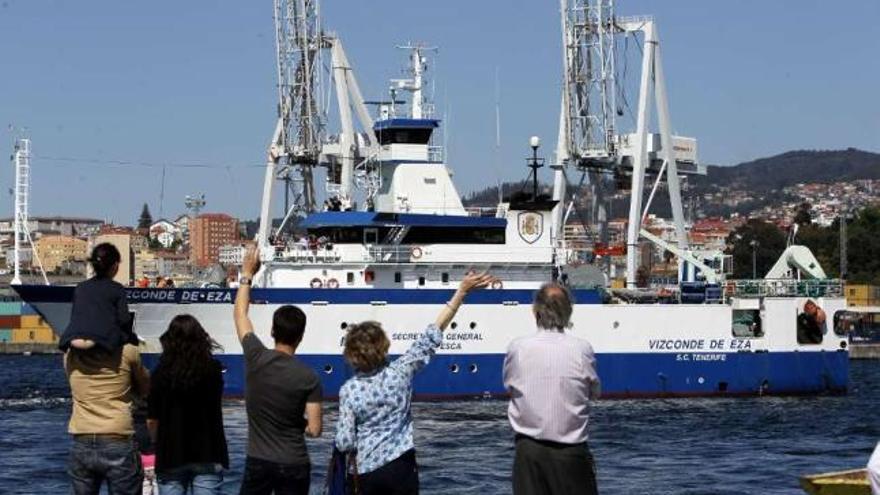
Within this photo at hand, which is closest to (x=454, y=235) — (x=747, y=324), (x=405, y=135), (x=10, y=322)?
(x=405, y=135)

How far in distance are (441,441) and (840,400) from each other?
50.6ft

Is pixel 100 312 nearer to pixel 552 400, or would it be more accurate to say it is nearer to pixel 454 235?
pixel 552 400

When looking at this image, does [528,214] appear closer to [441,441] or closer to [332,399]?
[332,399]

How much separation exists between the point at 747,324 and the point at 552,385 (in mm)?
32693

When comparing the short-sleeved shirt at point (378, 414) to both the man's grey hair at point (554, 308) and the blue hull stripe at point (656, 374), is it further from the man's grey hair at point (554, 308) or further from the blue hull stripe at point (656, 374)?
the blue hull stripe at point (656, 374)

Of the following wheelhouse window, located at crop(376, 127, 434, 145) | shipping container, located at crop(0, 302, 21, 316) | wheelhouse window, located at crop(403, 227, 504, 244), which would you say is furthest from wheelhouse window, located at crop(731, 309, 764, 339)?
shipping container, located at crop(0, 302, 21, 316)

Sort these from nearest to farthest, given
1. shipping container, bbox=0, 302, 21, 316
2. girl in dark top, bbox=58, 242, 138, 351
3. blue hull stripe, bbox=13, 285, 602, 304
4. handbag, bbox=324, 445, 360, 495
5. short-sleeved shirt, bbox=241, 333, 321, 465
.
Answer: handbag, bbox=324, 445, 360, 495 < short-sleeved shirt, bbox=241, 333, 321, 465 < girl in dark top, bbox=58, 242, 138, 351 < blue hull stripe, bbox=13, 285, 602, 304 < shipping container, bbox=0, 302, 21, 316

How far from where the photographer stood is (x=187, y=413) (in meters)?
10.0

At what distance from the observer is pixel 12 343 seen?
3556 inches

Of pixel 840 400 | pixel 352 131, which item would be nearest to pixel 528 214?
pixel 840 400

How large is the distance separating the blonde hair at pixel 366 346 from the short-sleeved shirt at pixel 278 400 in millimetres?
450

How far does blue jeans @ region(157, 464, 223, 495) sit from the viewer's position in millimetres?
10094

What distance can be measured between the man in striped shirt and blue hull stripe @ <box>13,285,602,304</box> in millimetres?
27600

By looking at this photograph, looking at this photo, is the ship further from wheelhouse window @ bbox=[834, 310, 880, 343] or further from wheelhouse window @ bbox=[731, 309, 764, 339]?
wheelhouse window @ bbox=[834, 310, 880, 343]
